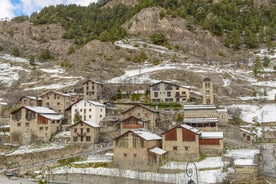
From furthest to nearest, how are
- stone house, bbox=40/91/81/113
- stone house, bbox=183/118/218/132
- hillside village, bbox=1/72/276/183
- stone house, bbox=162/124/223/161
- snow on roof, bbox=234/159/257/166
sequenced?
stone house, bbox=40/91/81/113 → stone house, bbox=183/118/218/132 → stone house, bbox=162/124/223/161 → hillside village, bbox=1/72/276/183 → snow on roof, bbox=234/159/257/166

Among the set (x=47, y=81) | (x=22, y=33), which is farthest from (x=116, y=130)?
(x=22, y=33)

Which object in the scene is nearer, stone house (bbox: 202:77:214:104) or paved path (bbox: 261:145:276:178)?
paved path (bbox: 261:145:276:178)

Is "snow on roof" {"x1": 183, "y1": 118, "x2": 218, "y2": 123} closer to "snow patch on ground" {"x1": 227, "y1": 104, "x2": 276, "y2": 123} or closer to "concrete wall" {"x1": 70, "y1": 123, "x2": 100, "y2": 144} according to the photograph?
"snow patch on ground" {"x1": 227, "y1": 104, "x2": 276, "y2": 123}

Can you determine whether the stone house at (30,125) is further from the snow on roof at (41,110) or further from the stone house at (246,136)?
the stone house at (246,136)

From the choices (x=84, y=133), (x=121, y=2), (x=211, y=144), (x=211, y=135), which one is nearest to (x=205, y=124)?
(x=211, y=135)

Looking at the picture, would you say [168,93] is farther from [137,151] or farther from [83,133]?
[137,151]

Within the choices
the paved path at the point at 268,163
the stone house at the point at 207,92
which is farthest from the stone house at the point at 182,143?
the stone house at the point at 207,92

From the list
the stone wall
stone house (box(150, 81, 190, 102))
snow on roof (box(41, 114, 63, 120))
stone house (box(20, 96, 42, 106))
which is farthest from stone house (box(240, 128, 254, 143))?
stone house (box(20, 96, 42, 106))

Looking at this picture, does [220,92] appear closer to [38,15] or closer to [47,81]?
[47,81]

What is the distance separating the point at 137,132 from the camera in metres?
44.6

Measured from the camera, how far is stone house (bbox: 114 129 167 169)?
42469 mm

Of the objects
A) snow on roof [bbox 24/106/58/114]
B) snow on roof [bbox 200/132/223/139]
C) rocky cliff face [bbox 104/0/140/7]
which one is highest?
rocky cliff face [bbox 104/0/140/7]

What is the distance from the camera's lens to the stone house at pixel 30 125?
2188 inches

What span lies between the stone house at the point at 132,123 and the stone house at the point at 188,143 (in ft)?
26.4
